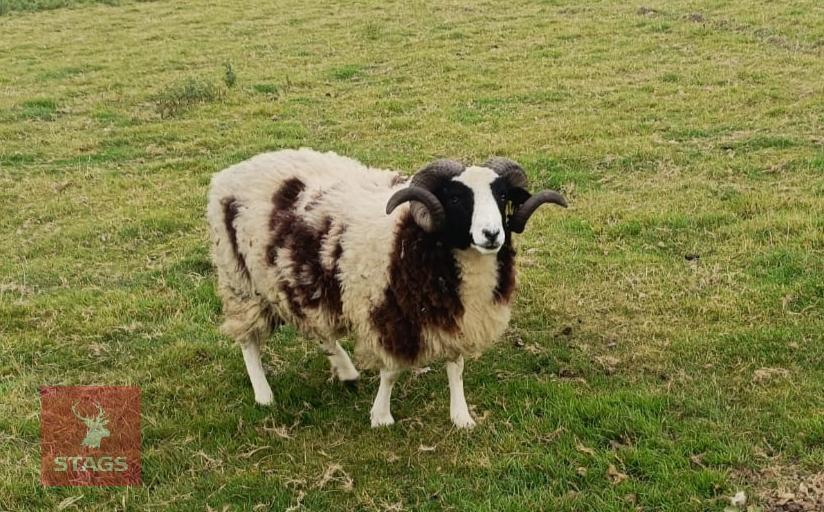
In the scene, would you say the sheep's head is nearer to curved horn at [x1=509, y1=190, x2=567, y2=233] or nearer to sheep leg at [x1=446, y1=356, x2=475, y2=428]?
curved horn at [x1=509, y1=190, x2=567, y2=233]

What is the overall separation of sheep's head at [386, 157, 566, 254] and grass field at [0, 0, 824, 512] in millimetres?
1390

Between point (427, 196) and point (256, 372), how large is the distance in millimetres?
2190

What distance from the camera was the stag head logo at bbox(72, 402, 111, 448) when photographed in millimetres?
5426

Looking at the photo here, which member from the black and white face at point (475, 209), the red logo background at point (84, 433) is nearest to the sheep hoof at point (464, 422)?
the black and white face at point (475, 209)

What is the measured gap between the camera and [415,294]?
5.07 metres

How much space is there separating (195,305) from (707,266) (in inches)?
191

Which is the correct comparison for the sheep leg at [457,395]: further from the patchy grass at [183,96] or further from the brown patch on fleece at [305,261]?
the patchy grass at [183,96]

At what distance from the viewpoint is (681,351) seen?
600cm

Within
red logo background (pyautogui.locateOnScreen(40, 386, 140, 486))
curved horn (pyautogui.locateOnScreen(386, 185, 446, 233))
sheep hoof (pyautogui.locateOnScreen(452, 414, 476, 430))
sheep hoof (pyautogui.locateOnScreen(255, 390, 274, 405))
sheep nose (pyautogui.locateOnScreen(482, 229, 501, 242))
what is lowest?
sheep hoof (pyautogui.locateOnScreen(255, 390, 274, 405))

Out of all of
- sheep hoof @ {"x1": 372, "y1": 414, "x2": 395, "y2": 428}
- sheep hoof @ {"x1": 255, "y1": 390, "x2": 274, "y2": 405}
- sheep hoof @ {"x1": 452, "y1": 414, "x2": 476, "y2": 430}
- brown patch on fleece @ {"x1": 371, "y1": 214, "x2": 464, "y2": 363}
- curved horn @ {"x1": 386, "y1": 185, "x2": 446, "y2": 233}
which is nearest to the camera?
curved horn @ {"x1": 386, "y1": 185, "x2": 446, "y2": 233}

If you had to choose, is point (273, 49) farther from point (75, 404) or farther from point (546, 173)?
point (75, 404)

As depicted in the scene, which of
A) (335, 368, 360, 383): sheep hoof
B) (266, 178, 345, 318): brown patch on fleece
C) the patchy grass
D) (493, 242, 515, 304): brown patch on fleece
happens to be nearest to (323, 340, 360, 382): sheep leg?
(335, 368, 360, 383): sheep hoof

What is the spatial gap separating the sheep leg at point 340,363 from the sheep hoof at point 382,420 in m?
0.65

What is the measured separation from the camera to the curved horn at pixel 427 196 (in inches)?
188
